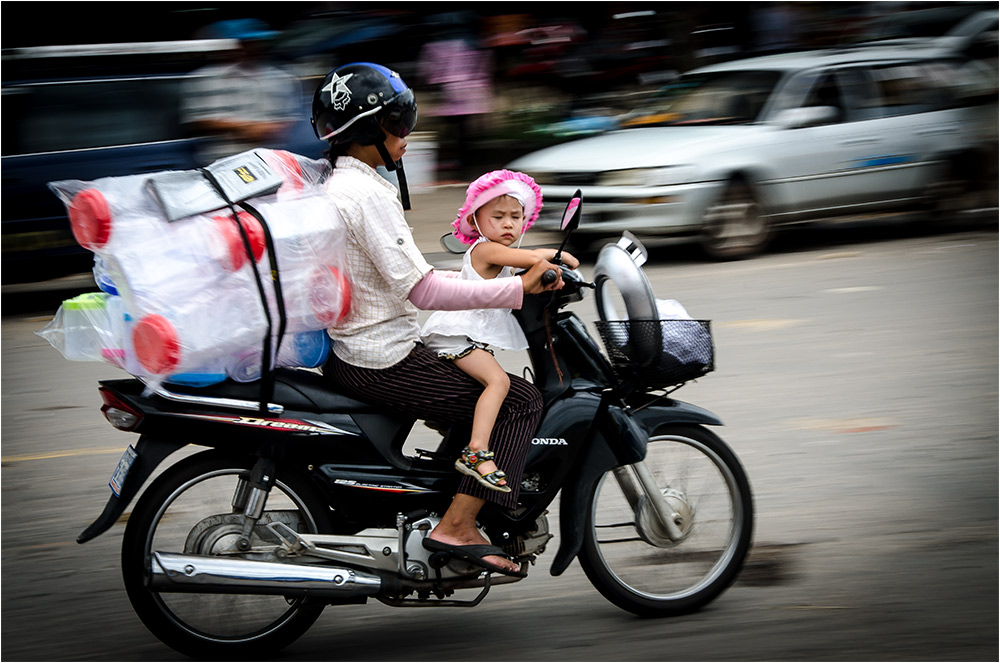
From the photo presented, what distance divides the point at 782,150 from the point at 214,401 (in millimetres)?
7670

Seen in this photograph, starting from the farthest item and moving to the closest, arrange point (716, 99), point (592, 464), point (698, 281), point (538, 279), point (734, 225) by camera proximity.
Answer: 1. point (716, 99)
2. point (734, 225)
3. point (698, 281)
4. point (592, 464)
5. point (538, 279)

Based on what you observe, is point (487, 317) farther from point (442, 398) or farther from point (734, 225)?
point (734, 225)

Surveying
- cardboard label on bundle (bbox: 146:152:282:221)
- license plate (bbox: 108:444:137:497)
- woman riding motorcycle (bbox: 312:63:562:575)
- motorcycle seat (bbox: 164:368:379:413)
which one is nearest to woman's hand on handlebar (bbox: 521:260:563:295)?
woman riding motorcycle (bbox: 312:63:562:575)

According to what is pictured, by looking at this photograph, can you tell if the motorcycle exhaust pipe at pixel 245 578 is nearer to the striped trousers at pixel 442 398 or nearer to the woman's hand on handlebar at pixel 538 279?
the striped trousers at pixel 442 398

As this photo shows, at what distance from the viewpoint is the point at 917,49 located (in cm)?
1120

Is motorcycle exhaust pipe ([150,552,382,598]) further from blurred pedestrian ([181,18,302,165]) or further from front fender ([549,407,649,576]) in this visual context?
blurred pedestrian ([181,18,302,165])

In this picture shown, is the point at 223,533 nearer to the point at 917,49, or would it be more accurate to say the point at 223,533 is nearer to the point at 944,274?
the point at 944,274

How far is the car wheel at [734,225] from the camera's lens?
32.8ft

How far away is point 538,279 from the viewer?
3377 millimetres

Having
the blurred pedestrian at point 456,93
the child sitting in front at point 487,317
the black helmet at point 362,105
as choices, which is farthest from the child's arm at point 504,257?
the blurred pedestrian at point 456,93

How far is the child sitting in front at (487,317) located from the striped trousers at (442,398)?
4 cm

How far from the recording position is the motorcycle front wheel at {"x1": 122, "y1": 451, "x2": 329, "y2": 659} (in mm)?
3436

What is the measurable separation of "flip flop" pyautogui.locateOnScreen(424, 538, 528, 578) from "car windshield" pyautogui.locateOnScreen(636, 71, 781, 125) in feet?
24.5

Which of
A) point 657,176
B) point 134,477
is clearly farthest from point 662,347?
point 657,176
